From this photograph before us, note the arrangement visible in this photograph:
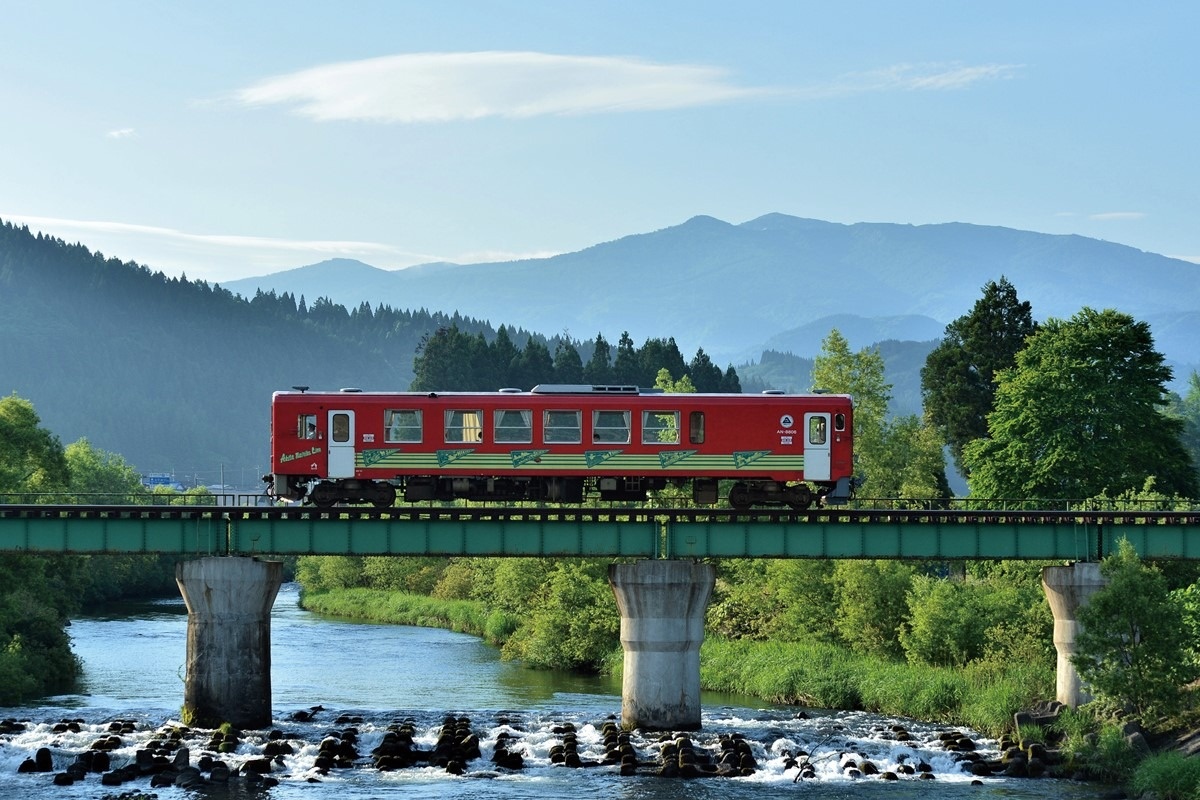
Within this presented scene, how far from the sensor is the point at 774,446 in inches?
2329

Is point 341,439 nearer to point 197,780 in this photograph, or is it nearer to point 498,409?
point 498,409

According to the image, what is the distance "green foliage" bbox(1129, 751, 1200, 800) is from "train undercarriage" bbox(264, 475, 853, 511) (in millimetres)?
16617

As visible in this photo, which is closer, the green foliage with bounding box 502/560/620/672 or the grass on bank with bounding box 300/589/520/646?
the green foliage with bounding box 502/560/620/672

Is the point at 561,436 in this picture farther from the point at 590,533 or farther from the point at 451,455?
the point at 451,455

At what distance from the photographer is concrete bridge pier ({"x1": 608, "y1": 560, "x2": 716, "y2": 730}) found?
183 feet

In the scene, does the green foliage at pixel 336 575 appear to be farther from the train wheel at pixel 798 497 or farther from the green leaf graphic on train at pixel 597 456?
the train wheel at pixel 798 497

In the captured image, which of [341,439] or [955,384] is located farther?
[955,384]

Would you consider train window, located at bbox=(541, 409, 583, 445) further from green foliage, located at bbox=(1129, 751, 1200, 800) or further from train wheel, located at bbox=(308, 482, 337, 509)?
green foliage, located at bbox=(1129, 751, 1200, 800)

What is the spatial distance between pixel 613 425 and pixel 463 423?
18.2ft

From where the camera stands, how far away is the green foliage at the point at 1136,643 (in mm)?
50156

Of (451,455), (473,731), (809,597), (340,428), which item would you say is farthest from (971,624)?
(340,428)

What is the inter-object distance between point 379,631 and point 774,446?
49.5 meters

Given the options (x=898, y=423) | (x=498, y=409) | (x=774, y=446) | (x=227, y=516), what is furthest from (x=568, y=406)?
(x=898, y=423)

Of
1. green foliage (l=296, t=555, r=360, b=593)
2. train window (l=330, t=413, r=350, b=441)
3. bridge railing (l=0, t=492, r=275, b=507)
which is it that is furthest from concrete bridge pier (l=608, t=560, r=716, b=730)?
green foliage (l=296, t=555, r=360, b=593)
